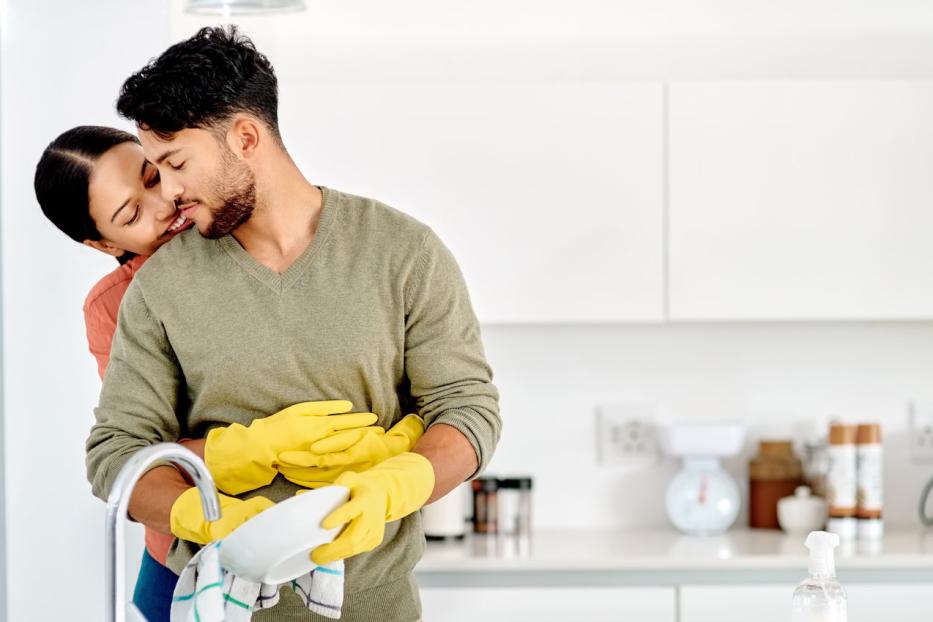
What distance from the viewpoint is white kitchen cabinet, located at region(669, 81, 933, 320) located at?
8.82ft

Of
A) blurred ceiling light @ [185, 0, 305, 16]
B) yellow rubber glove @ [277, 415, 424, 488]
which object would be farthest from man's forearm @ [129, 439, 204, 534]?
blurred ceiling light @ [185, 0, 305, 16]

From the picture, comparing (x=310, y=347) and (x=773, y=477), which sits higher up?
(x=310, y=347)

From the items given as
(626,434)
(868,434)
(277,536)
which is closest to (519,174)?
(626,434)

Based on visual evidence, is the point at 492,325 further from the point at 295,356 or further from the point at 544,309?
the point at 295,356

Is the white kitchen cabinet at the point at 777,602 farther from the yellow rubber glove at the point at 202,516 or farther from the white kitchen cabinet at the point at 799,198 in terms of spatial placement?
the yellow rubber glove at the point at 202,516

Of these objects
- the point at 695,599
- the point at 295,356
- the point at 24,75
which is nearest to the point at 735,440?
the point at 695,599

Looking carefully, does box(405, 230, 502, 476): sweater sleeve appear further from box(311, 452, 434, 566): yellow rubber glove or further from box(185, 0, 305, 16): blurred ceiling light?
box(185, 0, 305, 16): blurred ceiling light

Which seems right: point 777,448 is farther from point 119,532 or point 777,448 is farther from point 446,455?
point 119,532

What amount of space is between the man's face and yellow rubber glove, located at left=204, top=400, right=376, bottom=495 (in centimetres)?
26

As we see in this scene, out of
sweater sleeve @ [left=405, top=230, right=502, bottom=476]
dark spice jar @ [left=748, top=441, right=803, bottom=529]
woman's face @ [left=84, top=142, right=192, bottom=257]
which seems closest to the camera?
sweater sleeve @ [left=405, top=230, right=502, bottom=476]

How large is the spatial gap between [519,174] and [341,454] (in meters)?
1.32

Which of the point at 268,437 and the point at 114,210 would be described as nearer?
the point at 268,437

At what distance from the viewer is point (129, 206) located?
1708 millimetres

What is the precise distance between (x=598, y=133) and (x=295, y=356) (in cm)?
133
